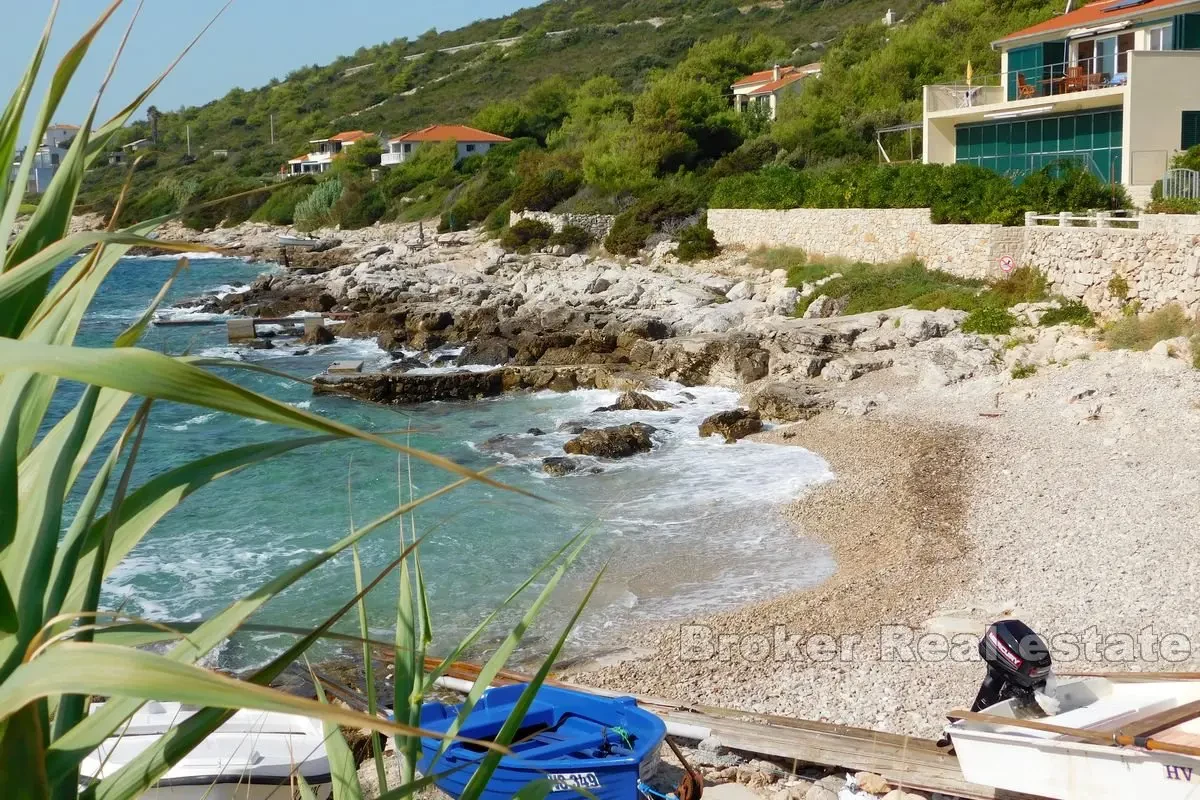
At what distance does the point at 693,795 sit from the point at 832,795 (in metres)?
0.95

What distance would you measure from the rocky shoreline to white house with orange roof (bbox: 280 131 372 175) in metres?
51.1

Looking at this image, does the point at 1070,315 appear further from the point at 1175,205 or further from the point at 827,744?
the point at 827,744

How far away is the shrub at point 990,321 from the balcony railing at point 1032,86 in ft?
21.5

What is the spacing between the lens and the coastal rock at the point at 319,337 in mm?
31891

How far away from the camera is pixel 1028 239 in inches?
923

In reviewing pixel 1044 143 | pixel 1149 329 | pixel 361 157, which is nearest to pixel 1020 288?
pixel 1149 329

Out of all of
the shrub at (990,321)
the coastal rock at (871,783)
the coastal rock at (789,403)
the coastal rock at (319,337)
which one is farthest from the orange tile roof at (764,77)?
the coastal rock at (871,783)

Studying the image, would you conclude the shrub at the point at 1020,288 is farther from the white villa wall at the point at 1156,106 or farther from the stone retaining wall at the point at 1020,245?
the white villa wall at the point at 1156,106

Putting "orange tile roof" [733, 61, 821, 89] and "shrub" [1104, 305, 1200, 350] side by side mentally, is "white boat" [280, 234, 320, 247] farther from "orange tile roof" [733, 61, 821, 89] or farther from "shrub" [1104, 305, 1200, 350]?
"shrub" [1104, 305, 1200, 350]

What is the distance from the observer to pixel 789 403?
65.1 feet

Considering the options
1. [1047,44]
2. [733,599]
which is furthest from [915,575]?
[1047,44]

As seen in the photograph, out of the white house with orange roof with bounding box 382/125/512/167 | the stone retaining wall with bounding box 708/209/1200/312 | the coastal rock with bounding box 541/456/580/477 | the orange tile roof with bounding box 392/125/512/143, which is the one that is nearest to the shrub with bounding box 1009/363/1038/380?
the stone retaining wall with bounding box 708/209/1200/312

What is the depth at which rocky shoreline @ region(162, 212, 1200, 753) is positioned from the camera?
32.2 ft

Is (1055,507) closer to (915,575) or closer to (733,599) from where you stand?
(915,575)
